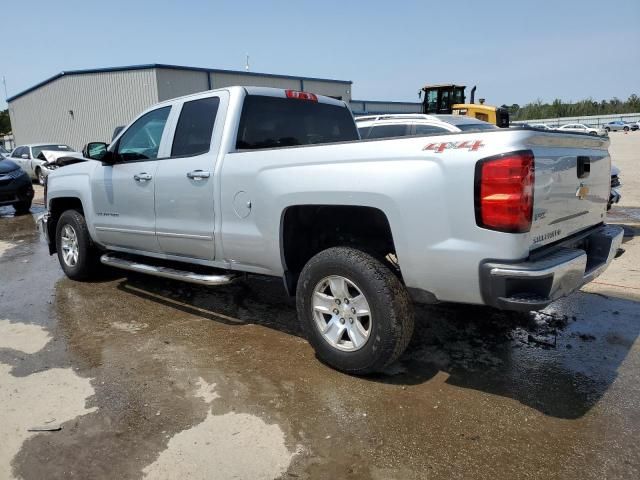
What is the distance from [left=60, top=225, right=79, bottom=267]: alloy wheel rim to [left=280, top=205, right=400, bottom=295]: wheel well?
10.9 ft

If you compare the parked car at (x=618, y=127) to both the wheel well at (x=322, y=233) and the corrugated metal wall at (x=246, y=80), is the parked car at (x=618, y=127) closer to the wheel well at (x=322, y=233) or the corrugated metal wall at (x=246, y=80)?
the corrugated metal wall at (x=246, y=80)

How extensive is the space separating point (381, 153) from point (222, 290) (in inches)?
123

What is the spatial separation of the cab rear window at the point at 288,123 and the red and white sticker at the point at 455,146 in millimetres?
1799

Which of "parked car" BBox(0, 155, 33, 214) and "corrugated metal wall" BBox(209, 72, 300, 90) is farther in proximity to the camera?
"corrugated metal wall" BBox(209, 72, 300, 90)

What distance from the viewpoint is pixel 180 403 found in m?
3.14

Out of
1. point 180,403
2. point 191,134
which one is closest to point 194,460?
point 180,403

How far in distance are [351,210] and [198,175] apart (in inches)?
57.0

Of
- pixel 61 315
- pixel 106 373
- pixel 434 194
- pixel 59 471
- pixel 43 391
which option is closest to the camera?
pixel 59 471

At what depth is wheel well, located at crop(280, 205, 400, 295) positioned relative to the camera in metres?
3.59

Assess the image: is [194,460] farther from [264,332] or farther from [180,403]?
[264,332]

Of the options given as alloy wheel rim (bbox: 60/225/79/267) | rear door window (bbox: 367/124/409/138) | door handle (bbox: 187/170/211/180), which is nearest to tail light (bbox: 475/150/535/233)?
door handle (bbox: 187/170/211/180)

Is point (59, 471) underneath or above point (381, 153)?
underneath

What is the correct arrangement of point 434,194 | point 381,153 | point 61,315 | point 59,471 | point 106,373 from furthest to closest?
point 61,315, point 106,373, point 381,153, point 434,194, point 59,471

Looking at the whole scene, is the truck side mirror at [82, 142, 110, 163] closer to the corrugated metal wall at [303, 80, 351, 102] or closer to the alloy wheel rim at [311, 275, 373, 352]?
the alloy wheel rim at [311, 275, 373, 352]
